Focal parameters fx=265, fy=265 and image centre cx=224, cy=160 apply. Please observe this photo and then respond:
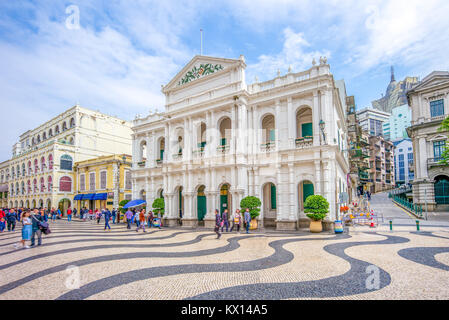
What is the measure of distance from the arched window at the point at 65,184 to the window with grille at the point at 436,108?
54080 millimetres

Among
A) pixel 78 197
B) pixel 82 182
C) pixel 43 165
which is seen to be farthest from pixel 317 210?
pixel 43 165

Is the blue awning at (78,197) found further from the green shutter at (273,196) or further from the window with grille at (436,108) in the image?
the window with grille at (436,108)

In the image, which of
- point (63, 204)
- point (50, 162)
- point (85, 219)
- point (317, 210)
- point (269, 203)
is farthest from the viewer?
point (63, 204)

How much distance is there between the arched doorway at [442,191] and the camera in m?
32.5

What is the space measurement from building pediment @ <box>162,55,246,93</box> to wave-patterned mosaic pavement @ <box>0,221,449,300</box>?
14.9 meters

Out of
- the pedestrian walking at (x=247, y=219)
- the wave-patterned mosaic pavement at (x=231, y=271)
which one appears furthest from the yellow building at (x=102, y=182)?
the wave-patterned mosaic pavement at (x=231, y=271)

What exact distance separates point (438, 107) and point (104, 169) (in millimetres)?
45976

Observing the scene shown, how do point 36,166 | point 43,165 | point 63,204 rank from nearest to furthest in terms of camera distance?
point 63,204
point 43,165
point 36,166

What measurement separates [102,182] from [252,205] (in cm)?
2936

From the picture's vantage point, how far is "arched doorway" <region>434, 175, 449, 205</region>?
107 ft

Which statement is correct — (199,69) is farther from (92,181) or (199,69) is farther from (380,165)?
(380,165)

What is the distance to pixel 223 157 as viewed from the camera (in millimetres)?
20812

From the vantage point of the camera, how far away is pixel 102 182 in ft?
130

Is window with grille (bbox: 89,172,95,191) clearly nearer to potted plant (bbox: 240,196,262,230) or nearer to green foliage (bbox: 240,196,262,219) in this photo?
potted plant (bbox: 240,196,262,230)
